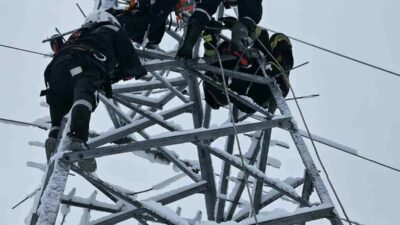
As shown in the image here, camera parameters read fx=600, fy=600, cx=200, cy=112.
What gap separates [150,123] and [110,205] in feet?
3.14

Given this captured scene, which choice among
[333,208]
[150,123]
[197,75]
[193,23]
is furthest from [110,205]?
[333,208]

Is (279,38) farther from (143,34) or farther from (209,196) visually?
(209,196)

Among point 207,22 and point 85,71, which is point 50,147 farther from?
point 207,22

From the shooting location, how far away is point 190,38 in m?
6.17

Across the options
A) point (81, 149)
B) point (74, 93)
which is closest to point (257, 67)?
point (74, 93)

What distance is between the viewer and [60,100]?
546cm

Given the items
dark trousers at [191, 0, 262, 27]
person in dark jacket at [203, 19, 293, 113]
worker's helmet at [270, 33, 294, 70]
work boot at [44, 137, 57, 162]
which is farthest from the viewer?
worker's helmet at [270, 33, 294, 70]

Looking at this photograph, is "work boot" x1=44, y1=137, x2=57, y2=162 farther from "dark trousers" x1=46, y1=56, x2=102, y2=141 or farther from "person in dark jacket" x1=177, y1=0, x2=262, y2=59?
"person in dark jacket" x1=177, y1=0, x2=262, y2=59

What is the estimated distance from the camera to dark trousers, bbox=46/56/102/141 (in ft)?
14.4

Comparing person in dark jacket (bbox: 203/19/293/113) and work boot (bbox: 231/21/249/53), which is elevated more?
person in dark jacket (bbox: 203/19/293/113)

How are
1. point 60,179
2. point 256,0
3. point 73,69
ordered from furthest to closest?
point 256,0 < point 73,69 < point 60,179

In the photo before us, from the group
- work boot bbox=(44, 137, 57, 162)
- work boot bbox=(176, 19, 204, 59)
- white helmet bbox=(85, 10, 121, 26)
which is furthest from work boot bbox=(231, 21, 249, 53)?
work boot bbox=(44, 137, 57, 162)

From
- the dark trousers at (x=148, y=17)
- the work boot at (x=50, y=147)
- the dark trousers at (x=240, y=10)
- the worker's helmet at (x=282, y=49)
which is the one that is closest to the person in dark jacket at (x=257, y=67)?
the worker's helmet at (x=282, y=49)

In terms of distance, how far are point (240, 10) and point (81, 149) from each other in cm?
290
